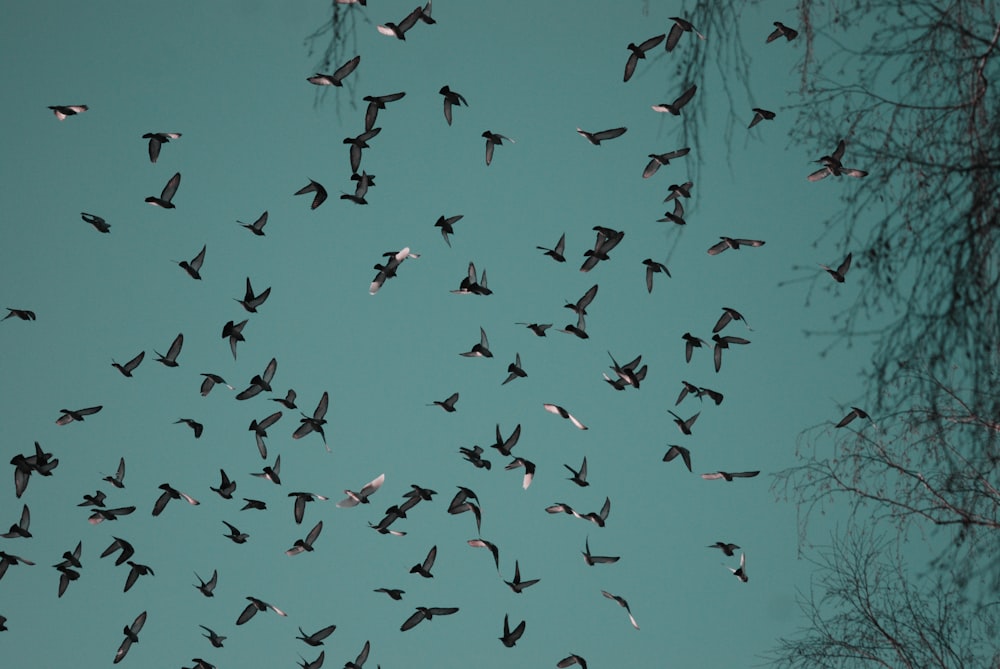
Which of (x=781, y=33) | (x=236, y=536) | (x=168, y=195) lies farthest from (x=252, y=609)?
(x=781, y=33)

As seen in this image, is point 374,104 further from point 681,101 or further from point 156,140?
point 681,101

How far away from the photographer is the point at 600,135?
7.16 meters

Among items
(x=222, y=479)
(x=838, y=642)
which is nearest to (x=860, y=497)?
(x=838, y=642)

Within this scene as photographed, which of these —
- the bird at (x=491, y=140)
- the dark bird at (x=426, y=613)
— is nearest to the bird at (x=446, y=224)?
the bird at (x=491, y=140)

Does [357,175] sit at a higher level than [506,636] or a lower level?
higher

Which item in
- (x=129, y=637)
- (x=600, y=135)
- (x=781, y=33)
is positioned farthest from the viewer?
(x=129, y=637)

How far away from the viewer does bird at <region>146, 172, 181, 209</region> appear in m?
7.54

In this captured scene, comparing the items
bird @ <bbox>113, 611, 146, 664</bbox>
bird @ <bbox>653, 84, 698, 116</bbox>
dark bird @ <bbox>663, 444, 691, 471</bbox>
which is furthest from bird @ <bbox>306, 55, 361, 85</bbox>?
bird @ <bbox>113, 611, 146, 664</bbox>

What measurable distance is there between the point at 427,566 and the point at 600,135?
326 cm

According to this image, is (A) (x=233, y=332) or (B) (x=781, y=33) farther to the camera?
(A) (x=233, y=332)

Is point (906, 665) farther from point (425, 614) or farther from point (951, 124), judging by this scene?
point (951, 124)

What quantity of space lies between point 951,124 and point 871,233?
0.44 metres

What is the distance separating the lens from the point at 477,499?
780 cm

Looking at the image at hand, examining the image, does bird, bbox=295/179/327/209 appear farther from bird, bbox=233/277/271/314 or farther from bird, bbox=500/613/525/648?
bird, bbox=500/613/525/648
